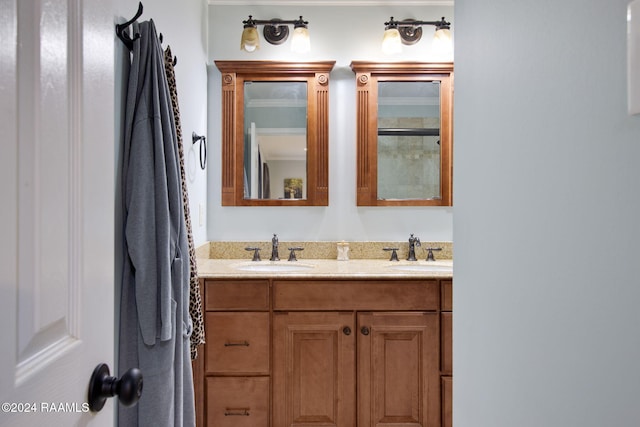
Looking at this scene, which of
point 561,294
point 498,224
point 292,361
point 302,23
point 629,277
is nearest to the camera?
point 629,277

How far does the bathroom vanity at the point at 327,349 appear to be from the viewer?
1.90 meters

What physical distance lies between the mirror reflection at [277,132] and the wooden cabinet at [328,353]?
75cm

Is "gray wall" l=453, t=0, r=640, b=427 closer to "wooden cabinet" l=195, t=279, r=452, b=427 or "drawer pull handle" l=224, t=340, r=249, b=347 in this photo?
"wooden cabinet" l=195, t=279, r=452, b=427

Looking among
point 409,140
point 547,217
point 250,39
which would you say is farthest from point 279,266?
point 547,217

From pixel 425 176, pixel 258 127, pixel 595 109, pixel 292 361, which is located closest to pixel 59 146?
pixel 595 109

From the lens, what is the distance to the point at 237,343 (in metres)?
1.91

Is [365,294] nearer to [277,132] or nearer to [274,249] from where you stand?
[274,249]

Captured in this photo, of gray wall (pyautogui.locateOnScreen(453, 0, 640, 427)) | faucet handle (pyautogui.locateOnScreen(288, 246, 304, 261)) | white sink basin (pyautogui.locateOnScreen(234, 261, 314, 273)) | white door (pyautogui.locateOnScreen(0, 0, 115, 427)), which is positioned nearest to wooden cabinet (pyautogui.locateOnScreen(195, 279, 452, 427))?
white sink basin (pyautogui.locateOnScreen(234, 261, 314, 273))

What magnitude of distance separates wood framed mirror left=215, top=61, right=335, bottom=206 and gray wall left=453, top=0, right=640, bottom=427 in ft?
5.15

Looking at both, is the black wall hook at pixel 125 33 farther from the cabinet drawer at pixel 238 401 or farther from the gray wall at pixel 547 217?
the cabinet drawer at pixel 238 401

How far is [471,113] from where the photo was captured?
0.88m

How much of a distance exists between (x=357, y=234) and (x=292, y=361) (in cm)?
89

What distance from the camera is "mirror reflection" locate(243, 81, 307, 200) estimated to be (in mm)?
2467

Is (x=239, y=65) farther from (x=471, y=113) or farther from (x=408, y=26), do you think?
(x=471, y=113)
